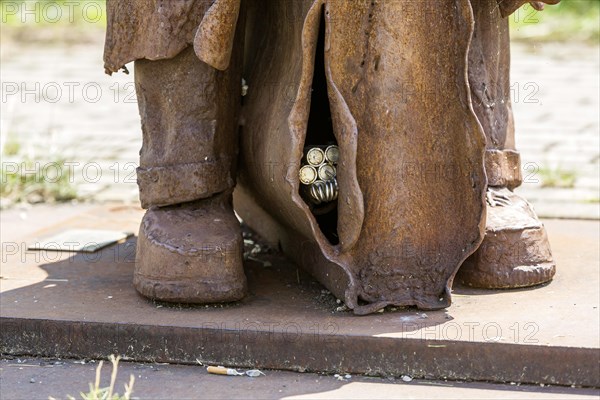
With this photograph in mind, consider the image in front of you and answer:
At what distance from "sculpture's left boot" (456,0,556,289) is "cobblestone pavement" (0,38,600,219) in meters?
0.85

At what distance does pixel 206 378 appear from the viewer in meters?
2.41

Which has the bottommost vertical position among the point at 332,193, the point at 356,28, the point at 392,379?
the point at 392,379

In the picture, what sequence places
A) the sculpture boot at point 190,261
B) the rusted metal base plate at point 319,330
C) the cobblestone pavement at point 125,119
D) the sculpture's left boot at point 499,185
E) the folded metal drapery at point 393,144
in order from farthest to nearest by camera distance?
the cobblestone pavement at point 125,119 < the sculpture's left boot at point 499,185 < the sculpture boot at point 190,261 < the folded metal drapery at point 393,144 < the rusted metal base plate at point 319,330

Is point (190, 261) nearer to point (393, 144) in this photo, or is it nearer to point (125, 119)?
point (393, 144)

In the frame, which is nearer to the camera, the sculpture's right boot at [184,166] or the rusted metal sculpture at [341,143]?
the rusted metal sculpture at [341,143]

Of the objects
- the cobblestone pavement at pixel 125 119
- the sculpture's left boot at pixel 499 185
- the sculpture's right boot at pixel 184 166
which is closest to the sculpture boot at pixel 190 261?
the sculpture's right boot at pixel 184 166

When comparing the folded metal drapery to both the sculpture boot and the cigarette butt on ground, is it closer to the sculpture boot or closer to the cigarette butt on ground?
the sculpture boot

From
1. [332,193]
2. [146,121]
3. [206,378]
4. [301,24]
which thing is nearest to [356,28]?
[301,24]

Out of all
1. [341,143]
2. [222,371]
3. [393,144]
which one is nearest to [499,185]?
[393,144]

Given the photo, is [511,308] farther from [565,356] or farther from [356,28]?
[356,28]

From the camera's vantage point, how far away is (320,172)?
262 cm

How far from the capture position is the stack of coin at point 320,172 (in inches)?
103

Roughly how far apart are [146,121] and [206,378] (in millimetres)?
759

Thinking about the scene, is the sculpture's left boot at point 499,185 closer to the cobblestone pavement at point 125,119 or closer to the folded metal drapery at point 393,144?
the folded metal drapery at point 393,144
